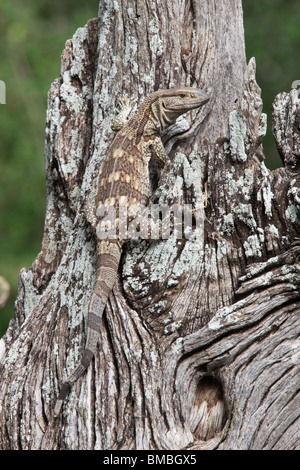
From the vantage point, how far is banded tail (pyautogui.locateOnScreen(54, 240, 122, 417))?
15.4ft

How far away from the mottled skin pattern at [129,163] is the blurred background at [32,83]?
632 cm

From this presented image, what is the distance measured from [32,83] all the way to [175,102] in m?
7.55

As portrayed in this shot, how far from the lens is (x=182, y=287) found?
4.96 m

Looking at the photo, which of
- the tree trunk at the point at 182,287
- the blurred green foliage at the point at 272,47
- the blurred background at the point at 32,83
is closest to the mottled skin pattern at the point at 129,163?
the tree trunk at the point at 182,287

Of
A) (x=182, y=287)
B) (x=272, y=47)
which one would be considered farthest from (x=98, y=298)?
(x=272, y=47)

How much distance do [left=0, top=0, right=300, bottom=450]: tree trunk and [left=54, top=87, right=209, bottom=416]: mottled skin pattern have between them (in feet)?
0.45

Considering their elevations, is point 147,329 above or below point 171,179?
below

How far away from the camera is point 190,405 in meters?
4.61

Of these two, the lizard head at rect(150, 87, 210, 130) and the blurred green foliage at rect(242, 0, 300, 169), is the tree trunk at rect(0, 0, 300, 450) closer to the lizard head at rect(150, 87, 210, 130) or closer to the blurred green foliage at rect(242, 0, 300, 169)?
the lizard head at rect(150, 87, 210, 130)

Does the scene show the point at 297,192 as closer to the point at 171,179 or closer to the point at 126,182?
the point at 171,179

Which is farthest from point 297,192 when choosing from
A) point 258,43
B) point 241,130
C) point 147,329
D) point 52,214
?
point 258,43

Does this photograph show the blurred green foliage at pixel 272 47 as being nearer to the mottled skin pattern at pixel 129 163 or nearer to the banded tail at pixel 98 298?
the mottled skin pattern at pixel 129 163
